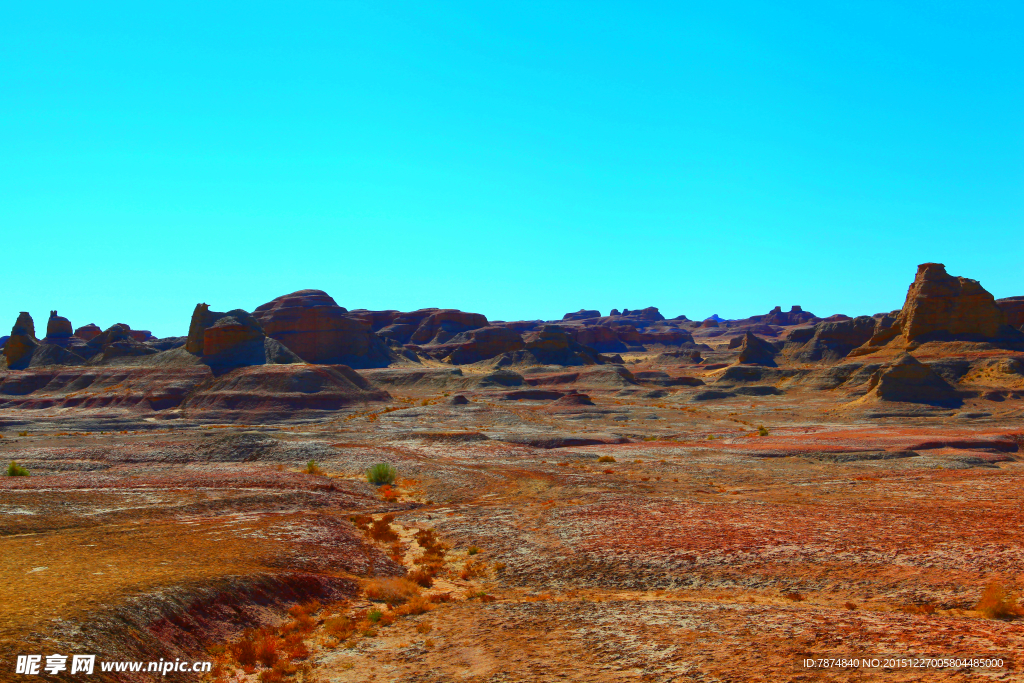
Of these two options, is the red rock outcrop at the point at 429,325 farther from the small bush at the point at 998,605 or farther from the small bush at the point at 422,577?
the small bush at the point at 998,605

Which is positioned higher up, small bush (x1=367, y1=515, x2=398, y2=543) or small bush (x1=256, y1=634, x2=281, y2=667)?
small bush (x1=256, y1=634, x2=281, y2=667)

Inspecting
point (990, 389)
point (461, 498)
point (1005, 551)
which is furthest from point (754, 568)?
point (990, 389)

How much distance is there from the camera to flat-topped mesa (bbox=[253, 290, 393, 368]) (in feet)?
438

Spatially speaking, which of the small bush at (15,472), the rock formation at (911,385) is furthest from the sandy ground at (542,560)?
the rock formation at (911,385)

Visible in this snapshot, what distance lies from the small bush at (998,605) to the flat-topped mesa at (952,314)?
98.7m

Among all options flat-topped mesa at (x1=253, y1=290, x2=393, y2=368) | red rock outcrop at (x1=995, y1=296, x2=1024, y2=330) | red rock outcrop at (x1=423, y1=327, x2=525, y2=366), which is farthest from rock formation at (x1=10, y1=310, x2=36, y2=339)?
red rock outcrop at (x1=995, y1=296, x2=1024, y2=330)

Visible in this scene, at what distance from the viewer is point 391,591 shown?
18875 millimetres

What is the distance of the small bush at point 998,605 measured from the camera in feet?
48.8

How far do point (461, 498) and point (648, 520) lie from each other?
1067cm

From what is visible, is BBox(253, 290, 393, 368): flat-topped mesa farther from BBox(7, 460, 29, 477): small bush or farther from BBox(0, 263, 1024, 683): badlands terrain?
BBox(7, 460, 29, 477): small bush

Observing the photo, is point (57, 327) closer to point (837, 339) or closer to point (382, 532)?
point (382, 532)

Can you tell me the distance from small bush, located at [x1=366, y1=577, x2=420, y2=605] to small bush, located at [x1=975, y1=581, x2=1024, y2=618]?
1265cm

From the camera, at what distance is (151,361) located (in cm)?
9362

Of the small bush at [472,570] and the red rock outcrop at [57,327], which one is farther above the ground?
the red rock outcrop at [57,327]
